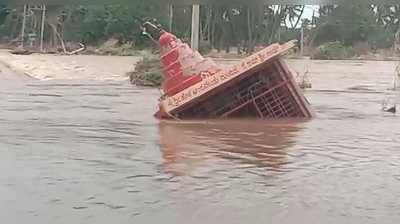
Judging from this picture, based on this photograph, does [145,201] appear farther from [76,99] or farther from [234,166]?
[76,99]

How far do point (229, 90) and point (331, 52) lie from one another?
1778 inches

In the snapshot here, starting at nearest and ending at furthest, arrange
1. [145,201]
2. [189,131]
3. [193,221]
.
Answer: [193,221] < [145,201] < [189,131]

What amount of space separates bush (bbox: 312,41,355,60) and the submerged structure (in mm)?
42442

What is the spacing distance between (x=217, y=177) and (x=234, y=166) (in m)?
0.92

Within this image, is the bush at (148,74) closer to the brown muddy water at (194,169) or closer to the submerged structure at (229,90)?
the brown muddy water at (194,169)

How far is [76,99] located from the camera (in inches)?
796

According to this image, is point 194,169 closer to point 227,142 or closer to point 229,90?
point 227,142

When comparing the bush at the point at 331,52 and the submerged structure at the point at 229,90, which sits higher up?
the bush at the point at 331,52

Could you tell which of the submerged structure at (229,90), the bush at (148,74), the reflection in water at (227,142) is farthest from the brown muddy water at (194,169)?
the bush at (148,74)

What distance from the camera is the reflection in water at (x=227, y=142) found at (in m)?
9.05

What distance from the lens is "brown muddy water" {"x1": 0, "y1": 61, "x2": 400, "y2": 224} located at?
598 cm

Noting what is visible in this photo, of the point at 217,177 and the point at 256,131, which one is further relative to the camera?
the point at 256,131

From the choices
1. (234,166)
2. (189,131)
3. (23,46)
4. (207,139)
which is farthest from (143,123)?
(23,46)

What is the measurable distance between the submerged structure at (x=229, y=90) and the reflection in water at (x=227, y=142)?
52 cm
